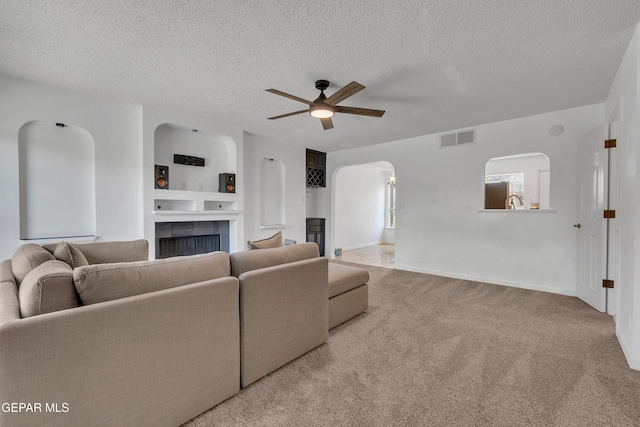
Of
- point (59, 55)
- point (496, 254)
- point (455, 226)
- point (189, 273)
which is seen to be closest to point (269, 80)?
point (59, 55)

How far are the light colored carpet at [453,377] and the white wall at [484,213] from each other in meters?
1.10

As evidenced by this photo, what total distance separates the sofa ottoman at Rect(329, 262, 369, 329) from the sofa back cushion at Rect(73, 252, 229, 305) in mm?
1224

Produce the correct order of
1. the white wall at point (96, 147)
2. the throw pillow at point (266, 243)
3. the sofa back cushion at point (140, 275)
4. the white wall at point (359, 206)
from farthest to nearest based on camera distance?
→ the white wall at point (359, 206)
the white wall at point (96, 147)
the throw pillow at point (266, 243)
the sofa back cushion at point (140, 275)

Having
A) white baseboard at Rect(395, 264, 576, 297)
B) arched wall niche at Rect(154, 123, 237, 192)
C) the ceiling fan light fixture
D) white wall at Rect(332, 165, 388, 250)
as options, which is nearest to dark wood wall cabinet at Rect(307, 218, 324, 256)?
white wall at Rect(332, 165, 388, 250)

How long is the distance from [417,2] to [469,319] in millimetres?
2884

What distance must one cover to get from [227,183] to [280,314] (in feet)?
11.0

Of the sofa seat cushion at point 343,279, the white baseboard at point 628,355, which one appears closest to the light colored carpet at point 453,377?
the white baseboard at point 628,355

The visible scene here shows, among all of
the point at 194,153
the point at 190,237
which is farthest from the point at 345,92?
the point at 190,237

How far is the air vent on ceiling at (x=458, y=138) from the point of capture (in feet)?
15.3

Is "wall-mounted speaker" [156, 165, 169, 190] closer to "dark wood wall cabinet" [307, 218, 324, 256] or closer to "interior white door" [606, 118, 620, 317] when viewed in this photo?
"dark wood wall cabinet" [307, 218, 324, 256]

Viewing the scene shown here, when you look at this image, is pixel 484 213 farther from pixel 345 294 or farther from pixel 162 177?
pixel 162 177

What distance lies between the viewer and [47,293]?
122cm

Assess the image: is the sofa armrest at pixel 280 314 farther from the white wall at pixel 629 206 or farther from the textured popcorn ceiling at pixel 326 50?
the white wall at pixel 629 206

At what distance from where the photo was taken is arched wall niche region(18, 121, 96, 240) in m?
3.28
